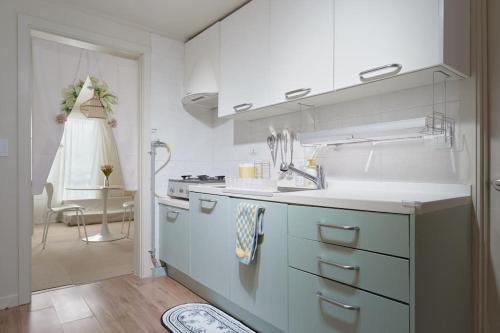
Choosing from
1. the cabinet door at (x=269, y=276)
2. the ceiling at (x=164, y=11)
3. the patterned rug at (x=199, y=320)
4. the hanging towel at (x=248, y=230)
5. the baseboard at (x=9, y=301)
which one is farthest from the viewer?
the ceiling at (x=164, y=11)

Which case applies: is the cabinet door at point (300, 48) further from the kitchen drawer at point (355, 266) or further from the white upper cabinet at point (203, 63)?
the kitchen drawer at point (355, 266)

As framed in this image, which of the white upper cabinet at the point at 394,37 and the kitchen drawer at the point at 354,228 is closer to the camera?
the kitchen drawer at the point at 354,228

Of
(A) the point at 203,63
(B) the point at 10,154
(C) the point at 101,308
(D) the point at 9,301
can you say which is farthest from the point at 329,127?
(D) the point at 9,301

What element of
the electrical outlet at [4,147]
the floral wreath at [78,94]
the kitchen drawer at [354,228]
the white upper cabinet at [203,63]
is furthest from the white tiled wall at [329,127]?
the electrical outlet at [4,147]

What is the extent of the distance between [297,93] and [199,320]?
156 cm

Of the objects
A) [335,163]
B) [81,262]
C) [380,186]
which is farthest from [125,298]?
[380,186]

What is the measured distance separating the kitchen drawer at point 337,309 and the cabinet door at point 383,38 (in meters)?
0.98

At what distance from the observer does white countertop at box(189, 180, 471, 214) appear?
1164 millimetres

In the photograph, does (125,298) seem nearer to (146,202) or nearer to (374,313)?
(146,202)

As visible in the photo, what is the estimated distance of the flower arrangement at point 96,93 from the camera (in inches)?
104

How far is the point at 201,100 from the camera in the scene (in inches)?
115

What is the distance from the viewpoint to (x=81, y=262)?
3.34 m

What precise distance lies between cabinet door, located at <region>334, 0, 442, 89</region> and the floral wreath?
2183mm

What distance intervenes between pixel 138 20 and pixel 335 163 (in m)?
2.06
